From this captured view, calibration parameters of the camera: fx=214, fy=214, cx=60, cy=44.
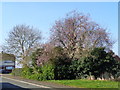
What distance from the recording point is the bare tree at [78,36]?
2392 cm

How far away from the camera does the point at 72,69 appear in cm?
2495

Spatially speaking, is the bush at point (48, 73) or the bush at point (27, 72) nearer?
the bush at point (48, 73)

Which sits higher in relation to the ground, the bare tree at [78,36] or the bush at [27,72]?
the bare tree at [78,36]

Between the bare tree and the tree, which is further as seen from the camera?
the tree

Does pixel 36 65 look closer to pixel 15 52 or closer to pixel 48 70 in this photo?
pixel 48 70

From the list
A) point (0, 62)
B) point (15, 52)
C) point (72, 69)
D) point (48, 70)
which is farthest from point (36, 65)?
point (0, 62)

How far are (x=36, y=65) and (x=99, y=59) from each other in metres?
8.79

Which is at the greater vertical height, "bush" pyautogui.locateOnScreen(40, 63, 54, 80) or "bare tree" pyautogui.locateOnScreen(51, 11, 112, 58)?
"bare tree" pyautogui.locateOnScreen(51, 11, 112, 58)

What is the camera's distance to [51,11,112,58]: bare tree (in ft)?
78.5

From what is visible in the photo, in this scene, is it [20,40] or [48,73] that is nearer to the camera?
[48,73]

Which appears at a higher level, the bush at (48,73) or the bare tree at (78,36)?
the bare tree at (78,36)

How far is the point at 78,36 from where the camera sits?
25109mm

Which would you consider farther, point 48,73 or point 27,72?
point 27,72

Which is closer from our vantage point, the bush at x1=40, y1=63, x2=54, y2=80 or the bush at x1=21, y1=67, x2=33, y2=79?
the bush at x1=40, y1=63, x2=54, y2=80
